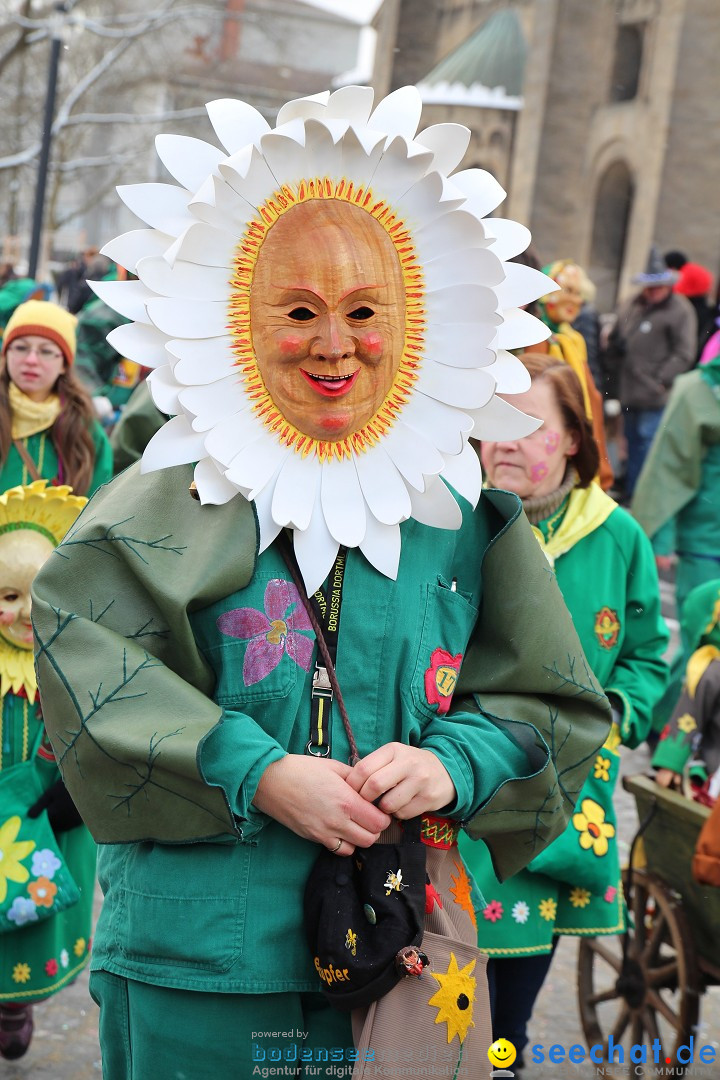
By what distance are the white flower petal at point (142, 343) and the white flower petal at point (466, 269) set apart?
45cm

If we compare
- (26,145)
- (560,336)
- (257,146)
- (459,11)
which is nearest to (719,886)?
(257,146)

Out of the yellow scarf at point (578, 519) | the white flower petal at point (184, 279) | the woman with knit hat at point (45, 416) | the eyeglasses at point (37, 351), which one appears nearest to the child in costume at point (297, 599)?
the white flower petal at point (184, 279)

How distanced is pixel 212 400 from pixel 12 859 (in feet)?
6.40

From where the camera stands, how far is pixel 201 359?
2.14 metres

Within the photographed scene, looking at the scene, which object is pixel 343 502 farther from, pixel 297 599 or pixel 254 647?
pixel 254 647

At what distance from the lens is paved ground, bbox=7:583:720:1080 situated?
3947 millimetres

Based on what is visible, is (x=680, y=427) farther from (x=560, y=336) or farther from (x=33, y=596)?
(x=33, y=596)

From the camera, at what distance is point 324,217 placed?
218 cm

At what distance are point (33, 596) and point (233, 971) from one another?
64 cm

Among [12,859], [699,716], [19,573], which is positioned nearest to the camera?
[12,859]

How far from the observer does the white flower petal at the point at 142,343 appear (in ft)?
7.02

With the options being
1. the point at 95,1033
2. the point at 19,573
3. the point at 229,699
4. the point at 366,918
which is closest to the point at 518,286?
the point at 229,699

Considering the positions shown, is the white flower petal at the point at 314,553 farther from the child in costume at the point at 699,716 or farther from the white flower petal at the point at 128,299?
the child in costume at the point at 699,716

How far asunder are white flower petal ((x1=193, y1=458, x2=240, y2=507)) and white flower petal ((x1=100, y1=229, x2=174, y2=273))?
0.32 meters
